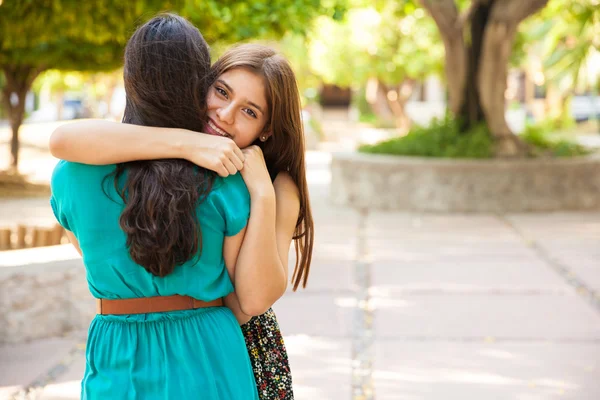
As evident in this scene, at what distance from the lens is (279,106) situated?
6.68 feet

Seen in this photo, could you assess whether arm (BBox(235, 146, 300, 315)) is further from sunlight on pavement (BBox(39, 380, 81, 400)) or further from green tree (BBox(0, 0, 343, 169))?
green tree (BBox(0, 0, 343, 169))

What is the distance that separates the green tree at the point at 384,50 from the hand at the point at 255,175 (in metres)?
19.5

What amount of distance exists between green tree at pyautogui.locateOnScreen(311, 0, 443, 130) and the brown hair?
1933 centimetres

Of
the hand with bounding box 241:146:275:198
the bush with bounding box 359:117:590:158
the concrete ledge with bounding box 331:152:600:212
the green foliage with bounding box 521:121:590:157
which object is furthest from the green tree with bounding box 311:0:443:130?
the hand with bounding box 241:146:275:198

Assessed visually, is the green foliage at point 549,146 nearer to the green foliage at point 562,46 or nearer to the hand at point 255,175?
the green foliage at point 562,46

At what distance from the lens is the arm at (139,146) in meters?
1.84

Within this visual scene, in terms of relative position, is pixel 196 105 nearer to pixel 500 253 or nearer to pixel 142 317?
pixel 142 317

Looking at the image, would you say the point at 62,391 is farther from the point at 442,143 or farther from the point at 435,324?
the point at 442,143

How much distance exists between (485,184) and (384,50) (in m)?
14.3

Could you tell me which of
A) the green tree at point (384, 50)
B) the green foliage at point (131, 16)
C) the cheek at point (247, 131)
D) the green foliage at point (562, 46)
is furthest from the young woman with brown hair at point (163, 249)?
the green tree at point (384, 50)

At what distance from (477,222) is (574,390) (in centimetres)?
565

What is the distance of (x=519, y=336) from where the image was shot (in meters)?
5.04

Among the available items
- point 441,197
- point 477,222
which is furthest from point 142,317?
point 441,197

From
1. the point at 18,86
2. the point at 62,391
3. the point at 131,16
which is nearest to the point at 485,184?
the point at 131,16
